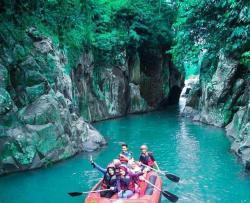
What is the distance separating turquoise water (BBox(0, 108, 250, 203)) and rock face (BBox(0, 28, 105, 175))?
24.9 inches

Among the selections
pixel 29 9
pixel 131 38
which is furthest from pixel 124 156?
pixel 131 38

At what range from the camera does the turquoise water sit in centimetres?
1115

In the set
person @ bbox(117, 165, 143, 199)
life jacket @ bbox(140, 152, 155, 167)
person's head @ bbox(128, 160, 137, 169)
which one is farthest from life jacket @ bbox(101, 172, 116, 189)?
life jacket @ bbox(140, 152, 155, 167)

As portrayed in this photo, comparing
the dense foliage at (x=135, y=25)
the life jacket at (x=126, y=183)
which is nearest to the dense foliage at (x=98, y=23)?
the dense foliage at (x=135, y=25)

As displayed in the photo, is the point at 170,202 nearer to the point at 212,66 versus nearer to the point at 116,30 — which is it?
the point at 212,66

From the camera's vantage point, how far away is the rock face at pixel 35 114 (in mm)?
13414

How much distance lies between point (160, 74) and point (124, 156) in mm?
21642

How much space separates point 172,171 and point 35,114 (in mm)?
6044

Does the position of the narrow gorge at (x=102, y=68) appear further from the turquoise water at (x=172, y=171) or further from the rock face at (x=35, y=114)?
the turquoise water at (x=172, y=171)

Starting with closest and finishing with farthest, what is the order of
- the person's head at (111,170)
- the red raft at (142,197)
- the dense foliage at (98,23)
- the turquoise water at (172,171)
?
the red raft at (142,197) < the person's head at (111,170) < the turquoise water at (172,171) < the dense foliage at (98,23)

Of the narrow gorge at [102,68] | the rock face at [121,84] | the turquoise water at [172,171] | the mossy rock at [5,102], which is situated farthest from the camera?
the rock face at [121,84]

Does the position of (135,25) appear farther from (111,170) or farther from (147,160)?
(111,170)

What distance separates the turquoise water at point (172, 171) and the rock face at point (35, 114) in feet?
Result: 2.08

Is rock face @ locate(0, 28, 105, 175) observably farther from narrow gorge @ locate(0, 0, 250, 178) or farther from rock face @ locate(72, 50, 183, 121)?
rock face @ locate(72, 50, 183, 121)
